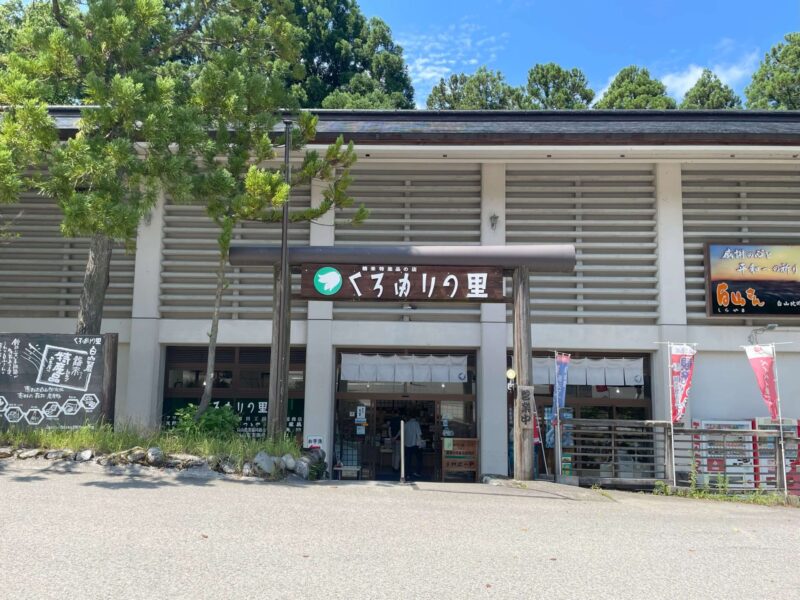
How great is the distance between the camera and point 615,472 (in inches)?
488

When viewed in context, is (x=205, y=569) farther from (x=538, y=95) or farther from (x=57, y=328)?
(x=538, y=95)

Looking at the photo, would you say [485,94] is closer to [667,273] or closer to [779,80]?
→ [779,80]

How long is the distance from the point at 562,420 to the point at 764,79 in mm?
28326

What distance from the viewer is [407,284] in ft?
37.0

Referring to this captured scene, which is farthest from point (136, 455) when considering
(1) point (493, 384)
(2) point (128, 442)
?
(1) point (493, 384)

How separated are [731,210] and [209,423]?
11.2 m

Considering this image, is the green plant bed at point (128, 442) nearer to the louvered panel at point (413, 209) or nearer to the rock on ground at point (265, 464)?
the rock on ground at point (265, 464)

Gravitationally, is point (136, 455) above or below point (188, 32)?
below

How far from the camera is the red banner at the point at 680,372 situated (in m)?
12.1

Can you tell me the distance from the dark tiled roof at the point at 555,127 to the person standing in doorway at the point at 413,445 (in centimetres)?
578

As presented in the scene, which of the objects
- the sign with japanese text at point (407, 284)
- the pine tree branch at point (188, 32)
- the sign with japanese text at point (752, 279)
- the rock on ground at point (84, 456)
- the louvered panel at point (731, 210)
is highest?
the pine tree branch at point (188, 32)

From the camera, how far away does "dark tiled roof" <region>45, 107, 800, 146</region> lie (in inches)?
512

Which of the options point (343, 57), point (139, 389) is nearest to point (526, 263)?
point (139, 389)

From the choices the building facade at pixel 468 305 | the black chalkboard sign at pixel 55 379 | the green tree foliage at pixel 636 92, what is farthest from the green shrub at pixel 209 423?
the green tree foliage at pixel 636 92
